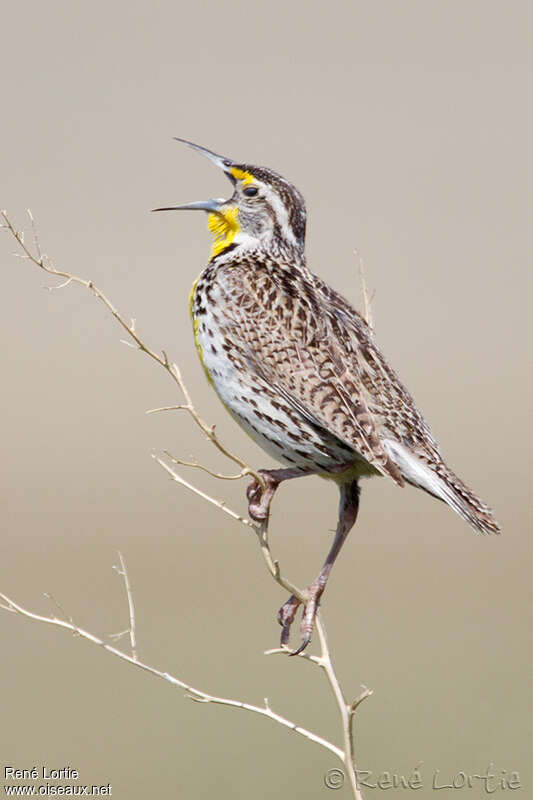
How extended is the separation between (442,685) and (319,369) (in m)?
4.72

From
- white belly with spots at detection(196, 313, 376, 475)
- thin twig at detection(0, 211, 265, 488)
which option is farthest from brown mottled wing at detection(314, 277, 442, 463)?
thin twig at detection(0, 211, 265, 488)

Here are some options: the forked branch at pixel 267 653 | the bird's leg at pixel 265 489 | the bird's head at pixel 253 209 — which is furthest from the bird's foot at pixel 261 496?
the bird's head at pixel 253 209

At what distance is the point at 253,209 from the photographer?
14.7 ft

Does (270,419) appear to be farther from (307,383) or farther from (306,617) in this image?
(306,617)

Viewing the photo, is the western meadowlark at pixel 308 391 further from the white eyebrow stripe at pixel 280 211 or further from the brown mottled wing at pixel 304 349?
the white eyebrow stripe at pixel 280 211

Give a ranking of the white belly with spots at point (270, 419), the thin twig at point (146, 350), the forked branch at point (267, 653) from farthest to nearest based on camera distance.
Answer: the white belly with spots at point (270, 419) < the thin twig at point (146, 350) < the forked branch at point (267, 653)

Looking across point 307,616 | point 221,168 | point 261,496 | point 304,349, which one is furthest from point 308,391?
point 221,168

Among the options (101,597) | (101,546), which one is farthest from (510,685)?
(101,546)

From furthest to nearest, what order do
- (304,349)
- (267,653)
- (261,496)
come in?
1. (304,349)
2. (261,496)
3. (267,653)

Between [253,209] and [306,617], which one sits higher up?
[253,209]

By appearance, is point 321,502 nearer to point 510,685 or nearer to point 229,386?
point 510,685

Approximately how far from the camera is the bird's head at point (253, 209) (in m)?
4.47

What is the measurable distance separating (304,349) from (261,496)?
0.41m

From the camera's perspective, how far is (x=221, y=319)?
4.13 m
